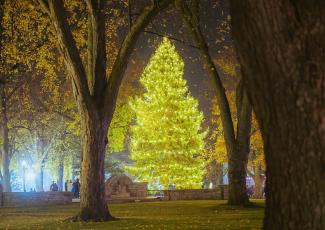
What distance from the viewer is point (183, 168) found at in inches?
1007

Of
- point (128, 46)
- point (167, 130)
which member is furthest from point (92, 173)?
point (167, 130)

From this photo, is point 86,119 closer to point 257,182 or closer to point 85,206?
point 85,206

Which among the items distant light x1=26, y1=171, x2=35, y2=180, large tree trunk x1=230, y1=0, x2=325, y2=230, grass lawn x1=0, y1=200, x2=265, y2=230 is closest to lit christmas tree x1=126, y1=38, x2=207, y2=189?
grass lawn x1=0, y1=200, x2=265, y2=230

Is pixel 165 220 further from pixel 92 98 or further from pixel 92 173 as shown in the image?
pixel 92 98

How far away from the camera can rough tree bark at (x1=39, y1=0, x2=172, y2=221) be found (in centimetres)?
996

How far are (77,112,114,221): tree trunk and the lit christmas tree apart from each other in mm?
15436

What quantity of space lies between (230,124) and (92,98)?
6.90m

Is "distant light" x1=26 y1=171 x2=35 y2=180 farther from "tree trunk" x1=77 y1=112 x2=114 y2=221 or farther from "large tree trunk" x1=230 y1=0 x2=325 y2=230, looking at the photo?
"large tree trunk" x1=230 y1=0 x2=325 y2=230

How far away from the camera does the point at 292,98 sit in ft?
11.5

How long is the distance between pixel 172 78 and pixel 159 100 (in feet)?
6.63

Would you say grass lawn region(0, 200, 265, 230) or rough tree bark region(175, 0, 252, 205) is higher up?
rough tree bark region(175, 0, 252, 205)

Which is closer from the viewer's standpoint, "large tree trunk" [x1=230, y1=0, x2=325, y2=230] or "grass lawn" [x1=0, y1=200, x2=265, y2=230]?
"large tree trunk" [x1=230, y1=0, x2=325, y2=230]

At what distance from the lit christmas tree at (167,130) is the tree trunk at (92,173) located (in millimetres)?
15436

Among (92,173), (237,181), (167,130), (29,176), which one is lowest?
(29,176)
